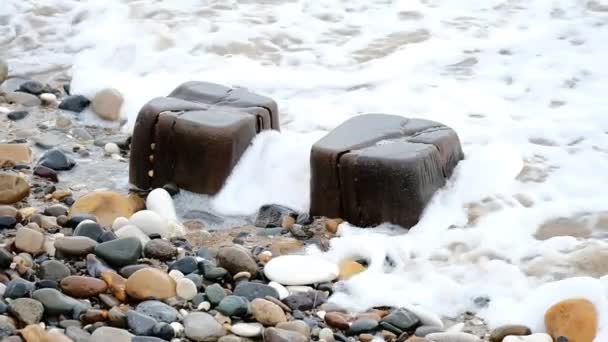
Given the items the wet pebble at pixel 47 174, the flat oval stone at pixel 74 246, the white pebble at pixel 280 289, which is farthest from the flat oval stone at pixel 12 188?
the white pebble at pixel 280 289

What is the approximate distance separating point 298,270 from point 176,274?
378 mm

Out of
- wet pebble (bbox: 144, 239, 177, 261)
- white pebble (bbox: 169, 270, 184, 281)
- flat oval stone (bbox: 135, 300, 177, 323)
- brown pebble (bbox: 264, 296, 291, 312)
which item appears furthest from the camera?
wet pebble (bbox: 144, 239, 177, 261)

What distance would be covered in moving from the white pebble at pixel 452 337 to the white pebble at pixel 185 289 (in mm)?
696

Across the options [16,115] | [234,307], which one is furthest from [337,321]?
[16,115]

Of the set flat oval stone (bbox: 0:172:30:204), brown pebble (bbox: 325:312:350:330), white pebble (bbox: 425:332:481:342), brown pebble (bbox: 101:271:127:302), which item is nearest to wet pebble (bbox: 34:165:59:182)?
flat oval stone (bbox: 0:172:30:204)

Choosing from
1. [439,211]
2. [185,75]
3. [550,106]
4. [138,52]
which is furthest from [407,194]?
[138,52]

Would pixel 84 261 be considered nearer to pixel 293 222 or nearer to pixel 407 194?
pixel 293 222

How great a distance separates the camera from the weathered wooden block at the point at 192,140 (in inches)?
134

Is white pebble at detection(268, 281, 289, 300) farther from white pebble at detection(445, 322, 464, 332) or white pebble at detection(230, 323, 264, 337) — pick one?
white pebble at detection(445, 322, 464, 332)

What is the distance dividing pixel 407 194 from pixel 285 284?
61cm

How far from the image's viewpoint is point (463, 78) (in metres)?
4.76

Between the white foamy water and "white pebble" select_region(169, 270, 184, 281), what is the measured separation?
1.58ft

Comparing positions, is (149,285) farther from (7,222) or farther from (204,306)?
(7,222)

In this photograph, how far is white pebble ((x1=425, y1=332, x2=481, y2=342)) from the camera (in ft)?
8.20
